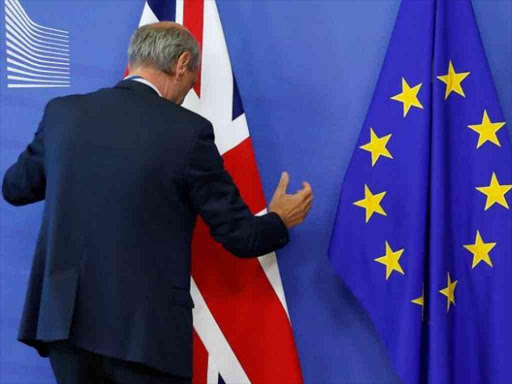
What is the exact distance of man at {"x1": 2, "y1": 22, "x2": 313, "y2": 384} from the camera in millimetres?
1393

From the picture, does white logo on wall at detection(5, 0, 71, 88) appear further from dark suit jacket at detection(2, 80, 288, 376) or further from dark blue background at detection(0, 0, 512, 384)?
dark suit jacket at detection(2, 80, 288, 376)

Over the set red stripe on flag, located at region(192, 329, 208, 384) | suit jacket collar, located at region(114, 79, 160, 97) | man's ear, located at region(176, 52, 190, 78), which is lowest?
red stripe on flag, located at region(192, 329, 208, 384)

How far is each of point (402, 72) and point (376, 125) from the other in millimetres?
148

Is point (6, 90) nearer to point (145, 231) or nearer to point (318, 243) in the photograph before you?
point (145, 231)

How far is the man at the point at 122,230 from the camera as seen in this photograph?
4.57 ft

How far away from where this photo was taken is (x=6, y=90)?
1891mm

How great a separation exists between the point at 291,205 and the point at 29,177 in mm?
597

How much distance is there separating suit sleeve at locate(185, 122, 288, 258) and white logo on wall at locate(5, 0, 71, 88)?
63 cm

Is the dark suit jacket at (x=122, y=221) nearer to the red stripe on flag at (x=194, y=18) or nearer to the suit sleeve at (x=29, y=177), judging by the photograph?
the suit sleeve at (x=29, y=177)

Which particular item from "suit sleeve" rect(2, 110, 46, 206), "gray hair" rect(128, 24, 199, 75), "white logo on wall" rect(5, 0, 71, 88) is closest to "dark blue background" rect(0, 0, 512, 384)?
"white logo on wall" rect(5, 0, 71, 88)

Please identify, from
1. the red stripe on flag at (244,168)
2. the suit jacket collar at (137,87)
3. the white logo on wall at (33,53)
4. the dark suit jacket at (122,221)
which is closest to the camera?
the dark suit jacket at (122,221)

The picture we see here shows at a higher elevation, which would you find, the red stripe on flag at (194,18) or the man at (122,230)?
the red stripe on flag at (194,18)

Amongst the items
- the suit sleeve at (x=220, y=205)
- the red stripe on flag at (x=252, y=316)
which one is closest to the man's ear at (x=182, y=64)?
the suit sleeve at (x=220, y=205)

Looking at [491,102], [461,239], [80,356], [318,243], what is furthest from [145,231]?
[491,102]
